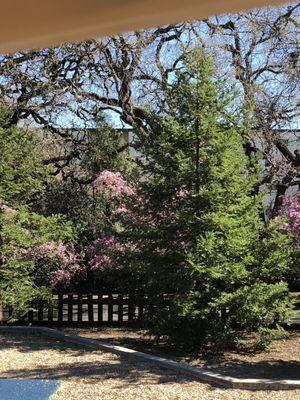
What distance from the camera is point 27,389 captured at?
210 inches

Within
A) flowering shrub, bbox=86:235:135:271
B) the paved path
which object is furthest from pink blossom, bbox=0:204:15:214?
the paved path

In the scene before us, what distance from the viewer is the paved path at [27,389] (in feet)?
16.5

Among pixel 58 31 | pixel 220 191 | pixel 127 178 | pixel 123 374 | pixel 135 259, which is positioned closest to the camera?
pixel 58 31

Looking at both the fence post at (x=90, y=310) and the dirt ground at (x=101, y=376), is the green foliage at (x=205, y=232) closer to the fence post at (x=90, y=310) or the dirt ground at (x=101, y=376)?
the dirt ground at (x=101, y=376)

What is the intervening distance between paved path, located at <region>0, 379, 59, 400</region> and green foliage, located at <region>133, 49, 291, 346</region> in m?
2.21

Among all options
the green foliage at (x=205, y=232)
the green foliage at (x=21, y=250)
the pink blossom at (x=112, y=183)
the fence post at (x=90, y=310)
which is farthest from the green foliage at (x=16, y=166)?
the green foliage at (x=205, y=232)

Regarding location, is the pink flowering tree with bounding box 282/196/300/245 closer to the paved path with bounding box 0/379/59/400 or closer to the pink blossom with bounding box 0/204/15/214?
the pink blossom with bounding box 0/204/15/214

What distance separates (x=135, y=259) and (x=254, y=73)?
6405mm

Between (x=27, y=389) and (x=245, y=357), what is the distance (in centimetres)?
351

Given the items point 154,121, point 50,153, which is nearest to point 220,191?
point 154,121

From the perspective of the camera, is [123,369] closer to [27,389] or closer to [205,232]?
[27,389]

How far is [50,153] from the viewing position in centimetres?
1460

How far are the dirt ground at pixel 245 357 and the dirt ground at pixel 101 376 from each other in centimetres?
79

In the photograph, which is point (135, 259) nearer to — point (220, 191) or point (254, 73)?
point (220, 191)
